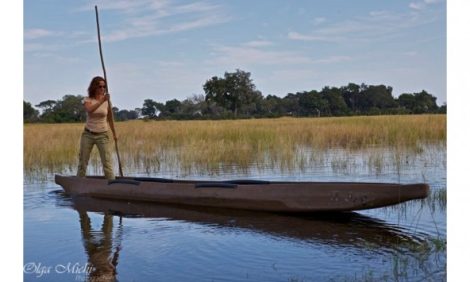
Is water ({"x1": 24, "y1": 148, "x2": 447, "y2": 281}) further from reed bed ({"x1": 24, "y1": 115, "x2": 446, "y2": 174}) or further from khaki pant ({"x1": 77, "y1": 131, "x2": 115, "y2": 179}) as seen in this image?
reed bed ({"x1": 24, "y1": 115, "x2": 446, "y2": 174})

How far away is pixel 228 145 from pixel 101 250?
8.69 metres

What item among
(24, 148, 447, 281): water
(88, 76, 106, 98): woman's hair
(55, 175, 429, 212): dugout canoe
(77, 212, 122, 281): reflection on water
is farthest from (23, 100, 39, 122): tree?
(77, 212, 122, 281): reflection on water

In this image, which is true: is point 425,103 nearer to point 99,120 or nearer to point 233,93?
point 233,93

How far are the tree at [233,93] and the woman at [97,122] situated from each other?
46996mm

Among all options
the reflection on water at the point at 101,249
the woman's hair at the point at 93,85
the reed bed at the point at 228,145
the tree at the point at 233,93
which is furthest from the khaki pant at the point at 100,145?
the tree at the point at 233,93

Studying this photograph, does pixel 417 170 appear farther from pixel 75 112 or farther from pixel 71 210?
pixel 75 112

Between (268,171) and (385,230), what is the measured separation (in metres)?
4.58

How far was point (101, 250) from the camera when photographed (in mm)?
5391

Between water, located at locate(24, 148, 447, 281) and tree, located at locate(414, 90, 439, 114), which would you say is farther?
tree, located at locate(414, 90, 439, 114)

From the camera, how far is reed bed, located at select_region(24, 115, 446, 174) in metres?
11.7

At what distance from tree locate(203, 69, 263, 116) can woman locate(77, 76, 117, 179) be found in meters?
47.0

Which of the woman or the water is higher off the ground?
the woman

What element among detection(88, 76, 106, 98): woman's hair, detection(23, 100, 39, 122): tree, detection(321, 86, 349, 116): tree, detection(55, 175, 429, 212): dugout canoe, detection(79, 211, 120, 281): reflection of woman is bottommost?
detection(79, 211, 120, 281): reflection of woman

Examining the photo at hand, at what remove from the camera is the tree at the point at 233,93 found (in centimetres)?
5569
